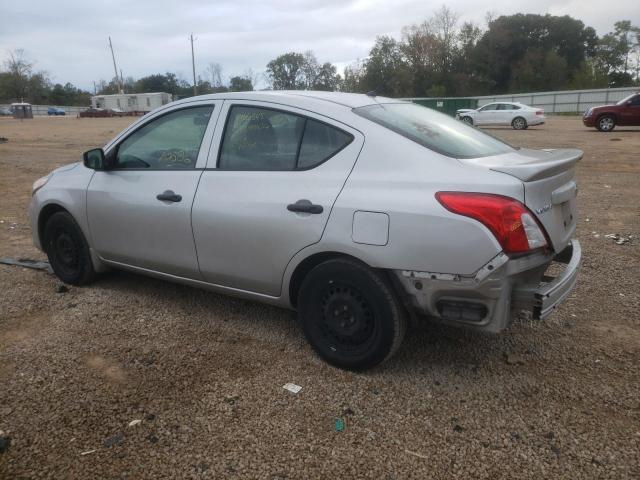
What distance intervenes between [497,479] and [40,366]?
2746 mm

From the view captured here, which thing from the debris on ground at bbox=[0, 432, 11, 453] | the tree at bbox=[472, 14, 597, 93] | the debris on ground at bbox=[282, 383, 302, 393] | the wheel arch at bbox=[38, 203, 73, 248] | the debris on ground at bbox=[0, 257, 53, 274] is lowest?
the debris on ground at bbox=[282, 383, 302, 393]

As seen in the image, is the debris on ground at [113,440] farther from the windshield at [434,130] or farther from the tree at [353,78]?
the tree at [353,78]

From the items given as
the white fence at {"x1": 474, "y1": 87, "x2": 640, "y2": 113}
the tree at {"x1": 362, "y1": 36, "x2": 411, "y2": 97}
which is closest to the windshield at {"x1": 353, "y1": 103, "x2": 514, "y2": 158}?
the white fence at {"x1": 474, "y1": 87, "x2": 640, "y2": 113}

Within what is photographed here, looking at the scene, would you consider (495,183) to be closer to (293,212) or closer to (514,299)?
(514,299)

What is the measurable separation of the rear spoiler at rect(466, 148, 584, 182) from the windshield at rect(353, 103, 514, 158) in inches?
4.8

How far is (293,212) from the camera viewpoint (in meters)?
3.11

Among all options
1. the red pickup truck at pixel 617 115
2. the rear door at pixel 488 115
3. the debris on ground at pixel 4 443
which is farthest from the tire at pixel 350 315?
the rear door at pixel 488 115

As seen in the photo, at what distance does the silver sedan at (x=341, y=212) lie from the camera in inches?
104

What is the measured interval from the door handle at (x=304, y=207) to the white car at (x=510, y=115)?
24.2 meters

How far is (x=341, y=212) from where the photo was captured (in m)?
2.92

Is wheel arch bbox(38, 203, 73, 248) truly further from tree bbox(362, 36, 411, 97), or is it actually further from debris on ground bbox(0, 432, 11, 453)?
tree bbox(362, 36, 411, 97)

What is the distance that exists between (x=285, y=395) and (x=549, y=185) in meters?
1.87

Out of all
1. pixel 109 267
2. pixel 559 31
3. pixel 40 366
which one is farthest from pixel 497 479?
pixel 559 31

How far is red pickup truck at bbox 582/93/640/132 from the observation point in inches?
814
